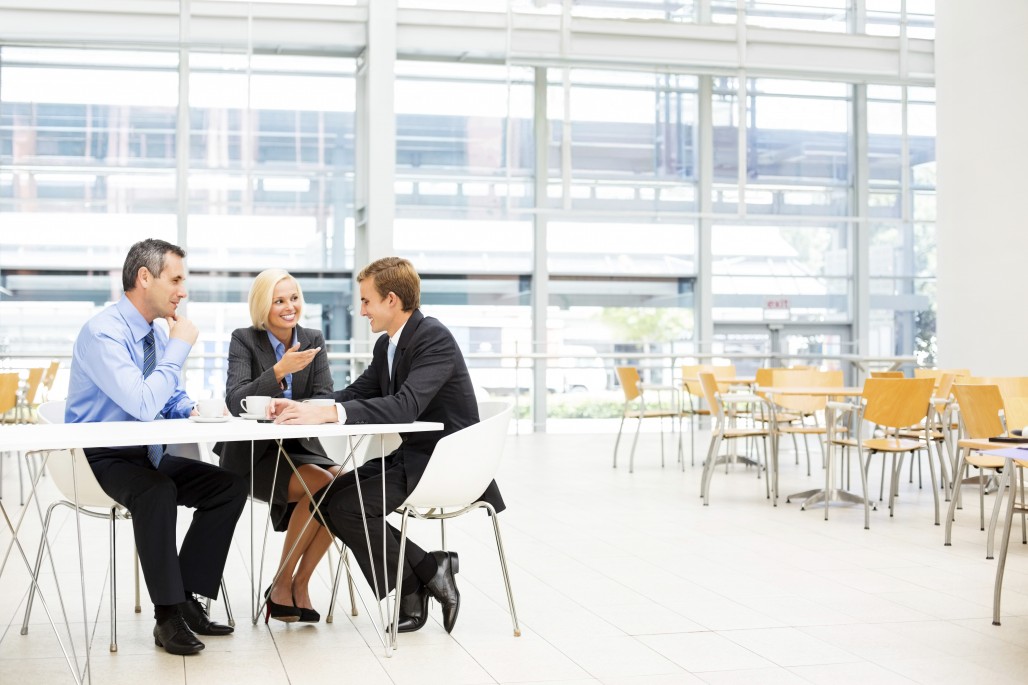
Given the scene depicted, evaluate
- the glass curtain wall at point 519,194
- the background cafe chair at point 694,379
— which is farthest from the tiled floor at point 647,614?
the glass curtain wall at point 519,194

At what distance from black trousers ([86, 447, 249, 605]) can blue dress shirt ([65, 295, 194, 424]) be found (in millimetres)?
147

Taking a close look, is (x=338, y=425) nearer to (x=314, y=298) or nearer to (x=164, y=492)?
(x=164, y=492)

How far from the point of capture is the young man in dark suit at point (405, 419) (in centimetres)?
321

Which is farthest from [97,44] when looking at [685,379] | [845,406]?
[845,406]

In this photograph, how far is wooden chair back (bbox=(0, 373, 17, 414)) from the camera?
589cm

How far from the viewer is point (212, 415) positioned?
3.24 m

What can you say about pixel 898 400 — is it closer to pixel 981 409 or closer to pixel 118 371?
pixel 981 409

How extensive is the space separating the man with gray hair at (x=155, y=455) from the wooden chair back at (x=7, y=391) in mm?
2920

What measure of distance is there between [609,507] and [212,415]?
129 inches

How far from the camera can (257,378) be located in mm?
3609

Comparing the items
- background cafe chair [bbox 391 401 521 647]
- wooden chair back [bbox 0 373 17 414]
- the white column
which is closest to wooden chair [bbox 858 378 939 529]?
background cafe chair [bbox 391 401 521 647]

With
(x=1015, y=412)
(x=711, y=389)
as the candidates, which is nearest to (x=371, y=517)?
(x=1015, y=412)

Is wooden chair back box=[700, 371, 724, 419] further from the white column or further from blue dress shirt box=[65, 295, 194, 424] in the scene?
the white column

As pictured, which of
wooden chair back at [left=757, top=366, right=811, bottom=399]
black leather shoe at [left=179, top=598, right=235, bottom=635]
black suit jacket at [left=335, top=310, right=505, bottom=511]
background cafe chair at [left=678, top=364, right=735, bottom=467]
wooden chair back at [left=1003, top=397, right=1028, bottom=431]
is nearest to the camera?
black suit jacket at [left=335, top=310, right=505, bottom=511]
